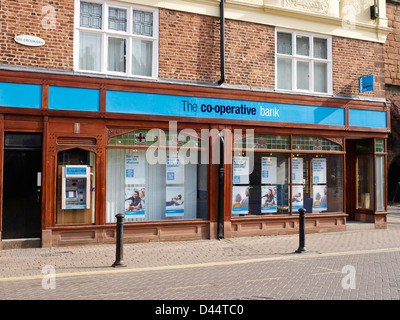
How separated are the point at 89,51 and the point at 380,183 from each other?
10008 millimetres

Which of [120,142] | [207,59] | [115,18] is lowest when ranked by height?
[120,142]

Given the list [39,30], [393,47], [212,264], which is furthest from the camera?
[393,47]

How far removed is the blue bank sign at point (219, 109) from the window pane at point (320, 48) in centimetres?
171

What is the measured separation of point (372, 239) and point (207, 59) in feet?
22.3

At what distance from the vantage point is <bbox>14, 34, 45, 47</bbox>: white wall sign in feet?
31.7

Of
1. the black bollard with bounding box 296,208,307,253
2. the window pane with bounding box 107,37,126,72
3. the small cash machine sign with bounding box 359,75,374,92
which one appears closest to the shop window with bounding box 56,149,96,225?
the window pane with bounding box 107,37,126,72

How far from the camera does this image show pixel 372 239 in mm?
11727

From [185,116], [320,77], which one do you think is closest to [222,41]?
[185,116]

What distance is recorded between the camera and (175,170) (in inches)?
446

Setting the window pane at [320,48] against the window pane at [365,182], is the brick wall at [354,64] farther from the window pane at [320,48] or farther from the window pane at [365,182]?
the window pane at [365,182]

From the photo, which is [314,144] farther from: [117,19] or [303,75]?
[117,19]

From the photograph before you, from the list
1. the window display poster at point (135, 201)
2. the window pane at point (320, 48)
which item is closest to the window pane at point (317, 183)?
the window pane at point (320, 48)
